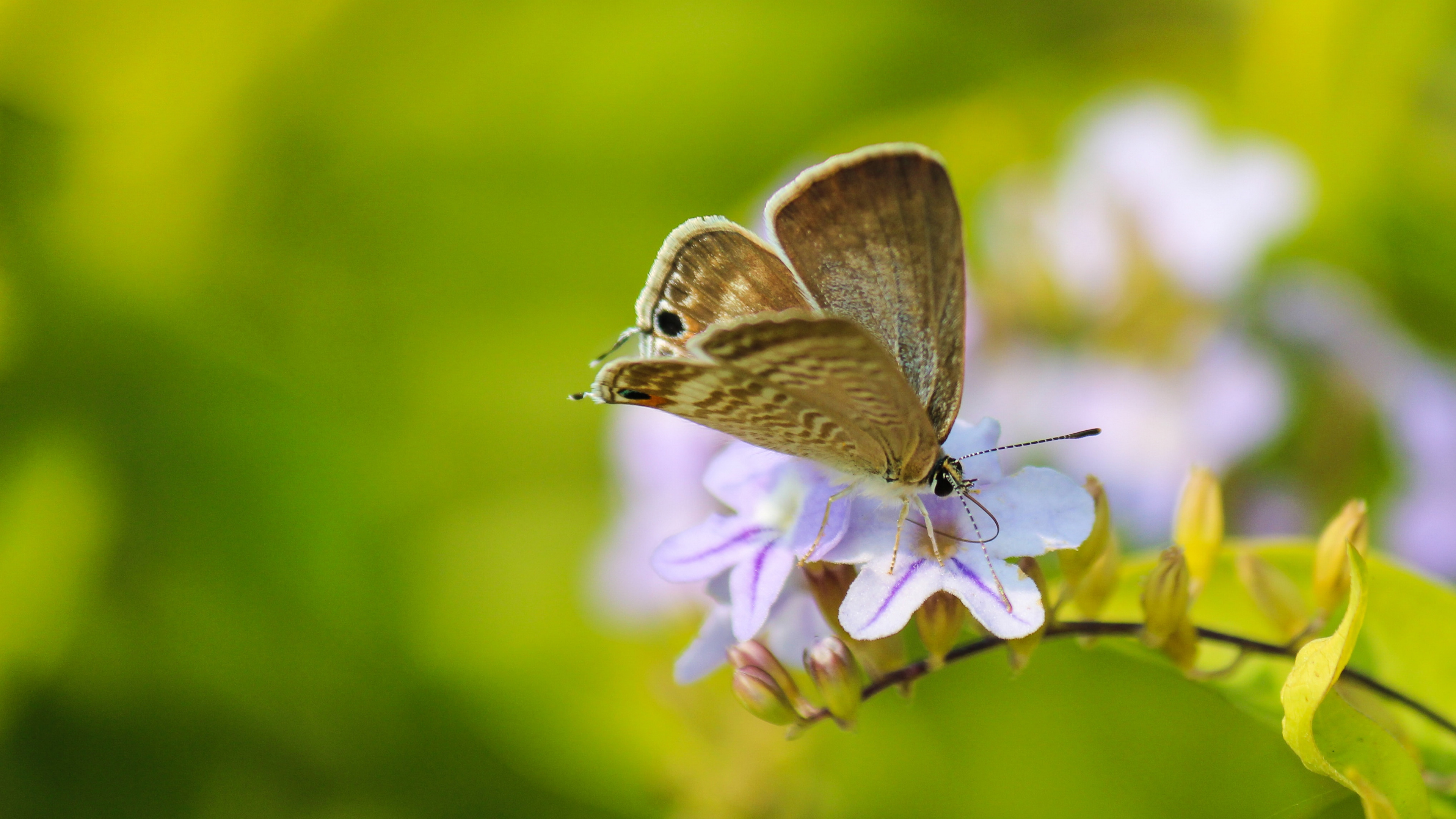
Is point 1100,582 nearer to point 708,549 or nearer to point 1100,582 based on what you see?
point 1100,582

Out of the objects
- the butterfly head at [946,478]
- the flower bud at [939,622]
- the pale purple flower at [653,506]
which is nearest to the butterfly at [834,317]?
the butterfly head at [946,478]

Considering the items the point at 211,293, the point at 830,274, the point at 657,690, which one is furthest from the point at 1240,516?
the point at 211,293

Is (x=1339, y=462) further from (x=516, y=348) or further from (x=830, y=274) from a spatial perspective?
(x=516, y=348)

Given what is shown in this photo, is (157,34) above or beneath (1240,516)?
above

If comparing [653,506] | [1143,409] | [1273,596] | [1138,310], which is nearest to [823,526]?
[1273,596]

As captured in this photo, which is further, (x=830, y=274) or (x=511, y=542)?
(x=511, y=542)

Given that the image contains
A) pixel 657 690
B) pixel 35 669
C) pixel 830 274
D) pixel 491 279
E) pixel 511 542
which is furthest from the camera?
pixel 491 279

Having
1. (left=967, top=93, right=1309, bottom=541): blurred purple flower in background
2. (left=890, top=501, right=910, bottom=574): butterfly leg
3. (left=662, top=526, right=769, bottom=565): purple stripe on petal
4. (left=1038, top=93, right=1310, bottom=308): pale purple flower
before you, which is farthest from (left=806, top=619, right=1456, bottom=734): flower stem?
(left=1038, top=93, right=1310, bottom=308): pale purple flower
